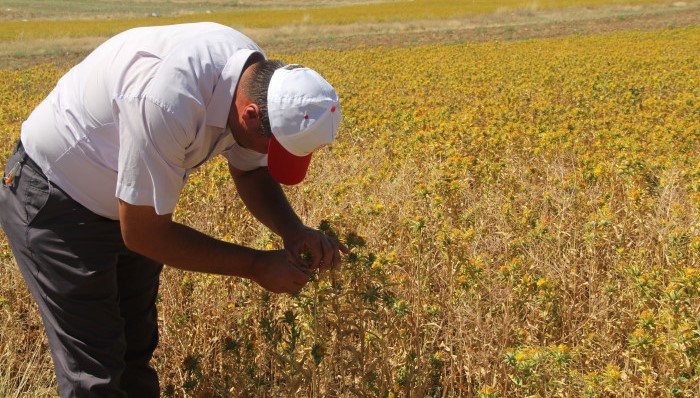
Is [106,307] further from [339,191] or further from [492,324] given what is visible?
[339,191]

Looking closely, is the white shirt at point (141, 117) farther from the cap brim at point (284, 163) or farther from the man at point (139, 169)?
the cap brim at point (284, 163)

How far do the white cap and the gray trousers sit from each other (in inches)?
27.5

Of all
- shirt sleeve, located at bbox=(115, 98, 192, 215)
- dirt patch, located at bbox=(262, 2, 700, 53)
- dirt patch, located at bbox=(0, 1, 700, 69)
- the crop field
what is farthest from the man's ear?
dirt patch, located at bbox=(262, 2, 700, 53)

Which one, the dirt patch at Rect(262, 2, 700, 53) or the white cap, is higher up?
the white cap

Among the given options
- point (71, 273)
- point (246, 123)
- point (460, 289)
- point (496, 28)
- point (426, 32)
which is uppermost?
point (246, 123)

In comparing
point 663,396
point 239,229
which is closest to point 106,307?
point 239,229

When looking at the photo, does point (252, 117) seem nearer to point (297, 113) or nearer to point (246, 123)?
point (246, 123)

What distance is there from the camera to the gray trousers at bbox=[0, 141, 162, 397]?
93.7 inches

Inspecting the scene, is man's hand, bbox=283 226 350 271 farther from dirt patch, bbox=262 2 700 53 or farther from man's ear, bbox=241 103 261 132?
dirt patch, bbox=262 2 700 53

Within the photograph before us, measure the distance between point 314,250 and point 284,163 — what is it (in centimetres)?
36

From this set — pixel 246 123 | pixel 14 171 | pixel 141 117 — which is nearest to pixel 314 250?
pixel 246 123

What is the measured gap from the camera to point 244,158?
262 cm

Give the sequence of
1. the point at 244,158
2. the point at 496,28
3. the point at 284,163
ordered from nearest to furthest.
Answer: the point at 284,163 → the point at 244,158 → the point at 496,28

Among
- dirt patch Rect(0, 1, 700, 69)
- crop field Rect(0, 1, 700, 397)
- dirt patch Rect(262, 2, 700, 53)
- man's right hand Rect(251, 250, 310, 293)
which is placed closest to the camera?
man's right hand Rect(251, 250, 310, 293)
